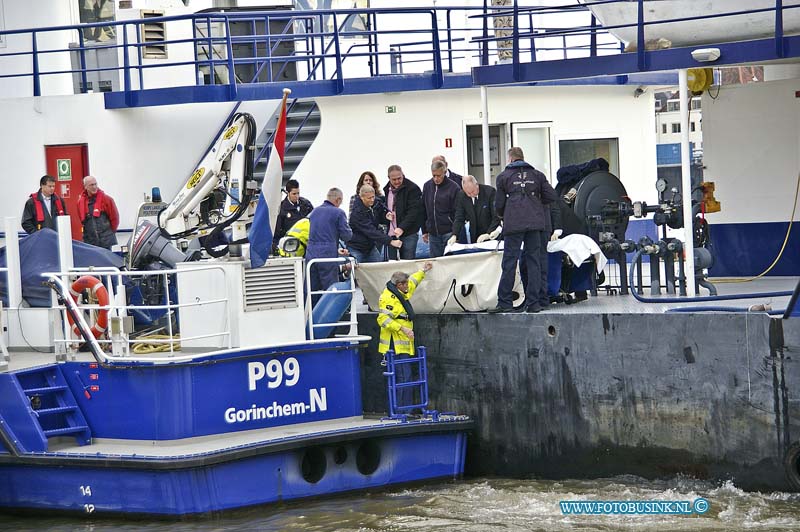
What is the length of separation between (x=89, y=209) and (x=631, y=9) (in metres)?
7.26

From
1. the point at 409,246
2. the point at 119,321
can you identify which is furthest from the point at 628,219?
the point at 119,321

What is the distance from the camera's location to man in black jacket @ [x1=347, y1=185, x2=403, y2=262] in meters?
14.4

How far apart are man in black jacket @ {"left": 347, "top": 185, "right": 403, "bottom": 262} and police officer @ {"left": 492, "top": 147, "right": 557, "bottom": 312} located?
1.86 meters

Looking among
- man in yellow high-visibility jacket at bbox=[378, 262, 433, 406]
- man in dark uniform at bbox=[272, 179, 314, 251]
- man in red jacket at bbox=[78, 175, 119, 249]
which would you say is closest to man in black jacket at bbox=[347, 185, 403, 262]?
man in dark uniform at bbox=[272, 179, 314, 251]

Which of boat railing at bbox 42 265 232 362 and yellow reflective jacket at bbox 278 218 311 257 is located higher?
yellow reflective jacket at bbox 278 218 311 257

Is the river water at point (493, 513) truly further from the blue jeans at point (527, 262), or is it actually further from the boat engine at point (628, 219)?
the boat engine at point (628, 219)

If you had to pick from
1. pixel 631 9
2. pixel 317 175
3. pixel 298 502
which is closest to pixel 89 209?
pixel 317 175

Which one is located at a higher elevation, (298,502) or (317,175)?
(317,175)

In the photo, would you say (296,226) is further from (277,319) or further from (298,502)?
(298,502)

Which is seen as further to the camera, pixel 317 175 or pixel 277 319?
pixel 317 175

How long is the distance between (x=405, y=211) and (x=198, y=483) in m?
4.81

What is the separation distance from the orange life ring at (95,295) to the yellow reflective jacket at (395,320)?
2745mm

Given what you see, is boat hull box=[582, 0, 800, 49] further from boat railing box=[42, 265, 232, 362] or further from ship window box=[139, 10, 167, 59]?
ship window box=[139, 10, 167, 59]

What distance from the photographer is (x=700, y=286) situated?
1395cm
